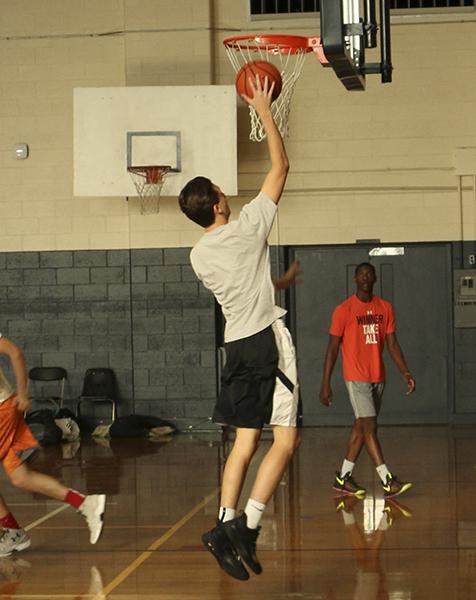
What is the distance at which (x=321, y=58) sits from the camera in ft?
22.2

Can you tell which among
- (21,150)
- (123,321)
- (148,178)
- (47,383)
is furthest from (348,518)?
(21,150)

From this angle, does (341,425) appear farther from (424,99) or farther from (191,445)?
(424,99)

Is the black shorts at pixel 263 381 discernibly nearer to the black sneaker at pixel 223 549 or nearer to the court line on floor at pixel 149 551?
the black sneaker at pixel 223 549

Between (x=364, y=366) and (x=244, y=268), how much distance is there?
11.7 ft

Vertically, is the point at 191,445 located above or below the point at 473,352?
below

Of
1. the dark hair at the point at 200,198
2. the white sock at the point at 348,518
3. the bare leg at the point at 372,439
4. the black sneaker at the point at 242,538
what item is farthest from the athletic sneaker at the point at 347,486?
the dark hair at the point at 200,198

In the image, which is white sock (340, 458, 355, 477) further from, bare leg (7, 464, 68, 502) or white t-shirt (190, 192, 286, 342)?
white t-shirt (190, 192, 286, 342)

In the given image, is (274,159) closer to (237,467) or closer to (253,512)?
(237,467)

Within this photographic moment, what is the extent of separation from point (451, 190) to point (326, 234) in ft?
5.67

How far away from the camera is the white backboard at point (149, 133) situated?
13.5 m

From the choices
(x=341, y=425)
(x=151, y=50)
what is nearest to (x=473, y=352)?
(x=341, y=425)

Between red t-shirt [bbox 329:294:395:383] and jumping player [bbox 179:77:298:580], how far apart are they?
341 centimetres

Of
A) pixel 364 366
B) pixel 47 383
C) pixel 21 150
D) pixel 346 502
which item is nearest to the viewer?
pixel 346 502

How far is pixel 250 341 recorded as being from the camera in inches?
212
